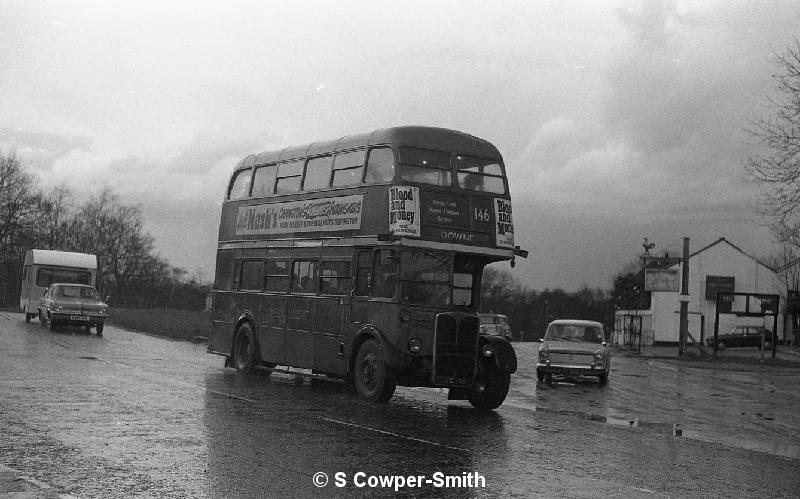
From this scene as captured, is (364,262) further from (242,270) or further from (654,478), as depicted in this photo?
(654,478)

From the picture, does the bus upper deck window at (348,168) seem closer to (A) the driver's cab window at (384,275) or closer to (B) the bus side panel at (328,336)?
(A) the driver's cab window at (384,275)

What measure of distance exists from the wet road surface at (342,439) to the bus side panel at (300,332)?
576 mm

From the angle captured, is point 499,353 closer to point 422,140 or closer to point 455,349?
point 455,349

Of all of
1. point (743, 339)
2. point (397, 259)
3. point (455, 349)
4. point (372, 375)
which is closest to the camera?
point (455, 349)

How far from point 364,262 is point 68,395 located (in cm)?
543

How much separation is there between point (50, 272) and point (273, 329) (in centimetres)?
2359

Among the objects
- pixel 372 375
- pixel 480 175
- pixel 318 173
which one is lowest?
pixel 372 375

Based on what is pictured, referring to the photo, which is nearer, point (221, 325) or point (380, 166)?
point (380, 166)

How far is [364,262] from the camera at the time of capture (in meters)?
16.4

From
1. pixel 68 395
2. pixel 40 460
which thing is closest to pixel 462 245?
pixel 68 395

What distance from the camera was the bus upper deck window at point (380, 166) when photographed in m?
15.8

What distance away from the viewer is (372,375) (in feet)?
51.4

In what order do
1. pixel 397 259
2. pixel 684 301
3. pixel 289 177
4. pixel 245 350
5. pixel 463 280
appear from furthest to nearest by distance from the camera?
pixel 684 301 → pixel 245 350 → pixel 289 177 → pixel 463 280 → pixel 397 259

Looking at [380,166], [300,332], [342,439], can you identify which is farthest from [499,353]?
[342,439]
